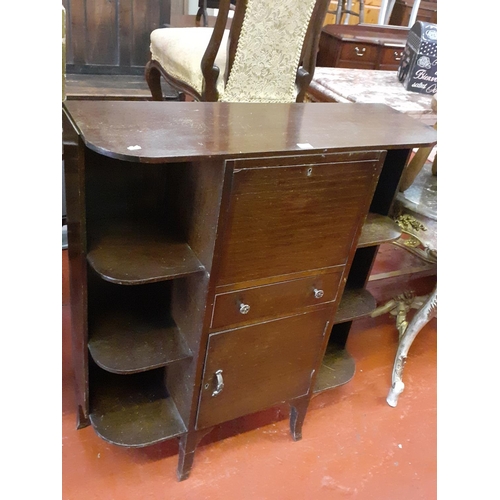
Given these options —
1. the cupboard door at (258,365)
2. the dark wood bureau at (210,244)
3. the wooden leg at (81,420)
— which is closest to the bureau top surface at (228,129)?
the dark wood bureau at (210,244)

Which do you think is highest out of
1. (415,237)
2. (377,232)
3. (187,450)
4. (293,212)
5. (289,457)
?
(293,212)

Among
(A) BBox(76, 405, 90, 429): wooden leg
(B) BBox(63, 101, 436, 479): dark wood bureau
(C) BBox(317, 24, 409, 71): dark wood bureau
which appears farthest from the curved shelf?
(C) BBox(317, 24, 409, 71): dark wood bureau

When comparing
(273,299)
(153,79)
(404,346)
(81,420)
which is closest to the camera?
(273,299)

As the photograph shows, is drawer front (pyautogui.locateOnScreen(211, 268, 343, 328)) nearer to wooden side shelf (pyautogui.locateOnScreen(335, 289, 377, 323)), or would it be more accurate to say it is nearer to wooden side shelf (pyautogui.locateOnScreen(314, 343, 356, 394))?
wooden side shelf (pyautogui.locateOnScreen(335, 289, 377, 323))

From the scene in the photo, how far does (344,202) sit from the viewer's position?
97 cm

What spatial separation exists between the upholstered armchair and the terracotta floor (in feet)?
3.49

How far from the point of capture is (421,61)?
2.22 meters

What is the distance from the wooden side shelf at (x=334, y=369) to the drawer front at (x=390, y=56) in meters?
2.88

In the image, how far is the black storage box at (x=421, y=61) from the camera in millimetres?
2127

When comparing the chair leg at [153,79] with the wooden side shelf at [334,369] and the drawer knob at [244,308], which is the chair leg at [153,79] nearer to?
the wooden side shelf at [334,369]

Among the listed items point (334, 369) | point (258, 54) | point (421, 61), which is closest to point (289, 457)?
point (334, 369)

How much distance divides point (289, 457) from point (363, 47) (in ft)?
10.5

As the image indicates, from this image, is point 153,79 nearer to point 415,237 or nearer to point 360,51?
point 415,237

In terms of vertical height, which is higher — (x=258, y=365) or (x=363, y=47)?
(x=363, y=47)
